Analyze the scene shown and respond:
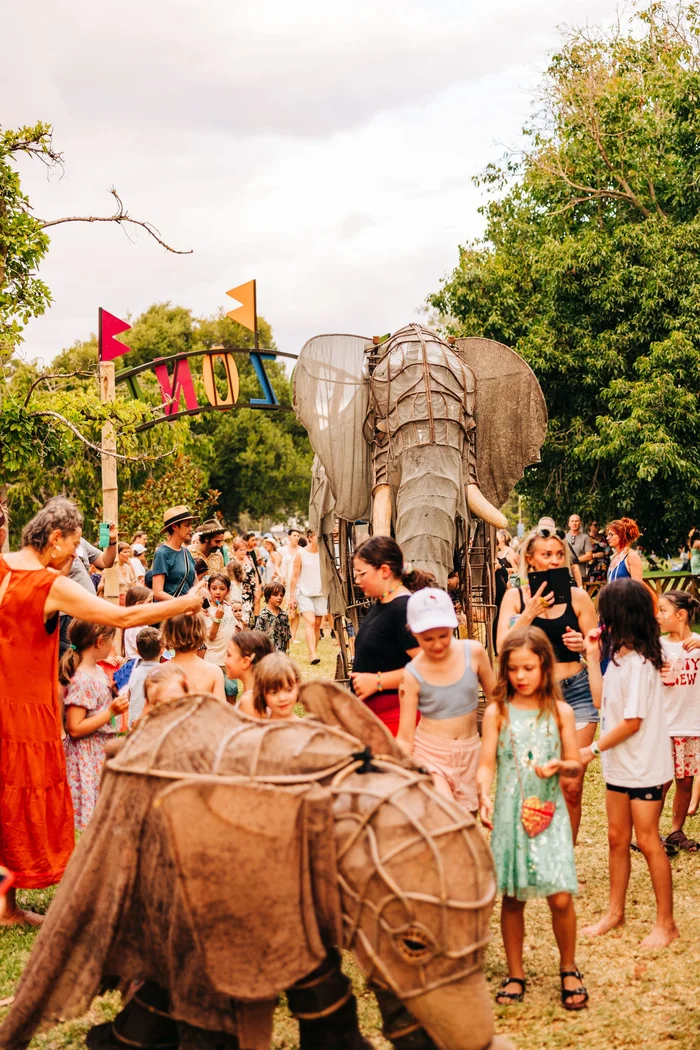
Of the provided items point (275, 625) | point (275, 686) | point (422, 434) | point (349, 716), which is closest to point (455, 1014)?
point (349, 716)

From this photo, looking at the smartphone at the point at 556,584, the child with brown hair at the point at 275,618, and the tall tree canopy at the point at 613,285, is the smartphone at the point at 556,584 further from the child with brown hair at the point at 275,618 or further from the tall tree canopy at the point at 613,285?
the tall tree canopy at the point at 613,285

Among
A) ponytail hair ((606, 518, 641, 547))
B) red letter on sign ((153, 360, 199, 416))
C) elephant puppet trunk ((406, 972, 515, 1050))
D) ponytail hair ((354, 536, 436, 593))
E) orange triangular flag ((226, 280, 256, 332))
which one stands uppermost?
orange triangular flag ((226, 280, 256, 332))

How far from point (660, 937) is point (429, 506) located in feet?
10.9

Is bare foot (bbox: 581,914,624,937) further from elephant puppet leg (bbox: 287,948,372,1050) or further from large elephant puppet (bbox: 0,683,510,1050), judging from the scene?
large elephant puppet (bbox: 0,683,510,1050)

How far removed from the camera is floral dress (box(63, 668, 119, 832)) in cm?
551

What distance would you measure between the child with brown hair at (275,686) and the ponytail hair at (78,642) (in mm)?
1336

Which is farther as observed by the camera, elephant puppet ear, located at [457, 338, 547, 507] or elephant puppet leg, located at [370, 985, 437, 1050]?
elephant puppet ear, located at [457, 338, 547, 507]

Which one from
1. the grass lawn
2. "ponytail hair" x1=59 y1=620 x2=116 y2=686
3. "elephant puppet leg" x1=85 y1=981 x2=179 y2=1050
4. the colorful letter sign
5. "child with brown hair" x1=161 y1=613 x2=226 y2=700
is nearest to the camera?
"elephant puppet leg" x1=85 y1=981 x2=179 y2=1050

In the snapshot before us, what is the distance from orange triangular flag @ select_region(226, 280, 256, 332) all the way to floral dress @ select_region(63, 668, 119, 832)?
10835 millimetres

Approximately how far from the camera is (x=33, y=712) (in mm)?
4922

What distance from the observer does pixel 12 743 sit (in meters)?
4.92

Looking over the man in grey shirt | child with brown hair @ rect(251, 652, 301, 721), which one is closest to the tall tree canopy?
the man in grey shirt

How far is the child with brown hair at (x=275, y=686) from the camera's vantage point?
4574mm

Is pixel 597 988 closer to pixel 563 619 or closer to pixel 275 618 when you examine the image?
pixel 563 619
